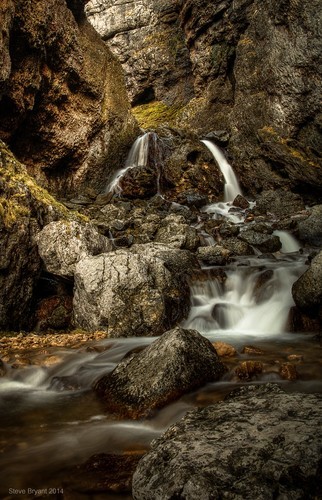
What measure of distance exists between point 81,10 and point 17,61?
23.5 ft

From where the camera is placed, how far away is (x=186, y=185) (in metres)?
18.9

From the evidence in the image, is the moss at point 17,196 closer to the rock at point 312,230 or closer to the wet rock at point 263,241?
the wet rock at point 263,241

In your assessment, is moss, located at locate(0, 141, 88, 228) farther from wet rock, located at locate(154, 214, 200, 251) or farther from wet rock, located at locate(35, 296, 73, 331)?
wet rock, located at locate(154, 214, 200, 251)

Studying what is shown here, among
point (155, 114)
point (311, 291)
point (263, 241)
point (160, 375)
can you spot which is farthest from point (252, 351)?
point (155, 114)

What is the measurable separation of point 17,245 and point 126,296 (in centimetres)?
262

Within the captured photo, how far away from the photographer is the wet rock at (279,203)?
16.9 meters

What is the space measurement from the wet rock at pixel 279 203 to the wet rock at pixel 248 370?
43.7 ft

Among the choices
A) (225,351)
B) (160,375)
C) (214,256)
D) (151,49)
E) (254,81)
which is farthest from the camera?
(151,49)

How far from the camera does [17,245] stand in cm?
736

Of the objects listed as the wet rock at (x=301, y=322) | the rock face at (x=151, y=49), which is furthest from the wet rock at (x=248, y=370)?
the rock face at (x=151, y=49)

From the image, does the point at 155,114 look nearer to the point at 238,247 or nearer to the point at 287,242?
the point at 287,242

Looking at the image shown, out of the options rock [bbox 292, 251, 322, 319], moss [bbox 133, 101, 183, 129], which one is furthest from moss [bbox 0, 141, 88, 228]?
moss [bbox 133, 101, 183, 129]

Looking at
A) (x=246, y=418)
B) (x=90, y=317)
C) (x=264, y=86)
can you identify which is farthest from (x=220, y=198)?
(x=246, y=418)

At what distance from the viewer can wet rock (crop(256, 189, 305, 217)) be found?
16.9 meters
